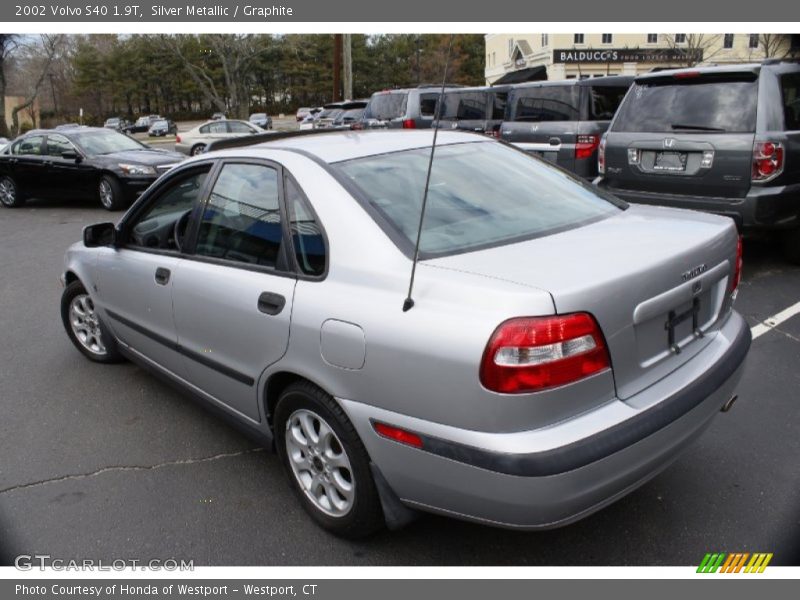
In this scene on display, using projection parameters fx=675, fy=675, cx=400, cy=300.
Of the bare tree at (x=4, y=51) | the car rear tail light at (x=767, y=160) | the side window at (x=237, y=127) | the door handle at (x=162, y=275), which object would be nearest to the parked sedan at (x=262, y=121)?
the bare tree at (x=4, y=51)

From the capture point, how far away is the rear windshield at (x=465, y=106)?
40.9ft

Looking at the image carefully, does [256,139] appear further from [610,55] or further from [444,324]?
[610,55]

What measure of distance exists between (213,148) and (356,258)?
156 centimetres

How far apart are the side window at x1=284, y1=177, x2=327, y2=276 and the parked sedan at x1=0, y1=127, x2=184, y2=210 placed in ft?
31.3

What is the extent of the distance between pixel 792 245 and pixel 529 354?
5.43 meters

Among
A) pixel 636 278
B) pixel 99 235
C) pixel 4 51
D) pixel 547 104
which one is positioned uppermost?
pixel 4 51

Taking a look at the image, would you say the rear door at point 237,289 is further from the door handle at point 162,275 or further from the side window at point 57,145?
the side window at point 57,145

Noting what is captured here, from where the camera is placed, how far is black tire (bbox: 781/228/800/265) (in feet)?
20.7

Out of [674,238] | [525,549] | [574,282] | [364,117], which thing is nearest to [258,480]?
[525,549]

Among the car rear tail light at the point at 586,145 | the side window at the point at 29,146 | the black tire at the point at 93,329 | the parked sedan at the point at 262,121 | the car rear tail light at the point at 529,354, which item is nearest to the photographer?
the car rear tail light at the point at 529,354

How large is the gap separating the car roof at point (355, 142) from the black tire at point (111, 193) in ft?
30.1

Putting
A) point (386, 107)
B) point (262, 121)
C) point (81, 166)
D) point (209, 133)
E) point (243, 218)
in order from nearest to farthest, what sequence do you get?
point (243, 218) < point (81, 166) < point (386, 107) < point (209, 133) < point (262, 121)

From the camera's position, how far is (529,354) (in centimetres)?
209

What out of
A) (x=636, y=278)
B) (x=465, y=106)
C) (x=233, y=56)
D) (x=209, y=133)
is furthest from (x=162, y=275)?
(x=233, y=56)
